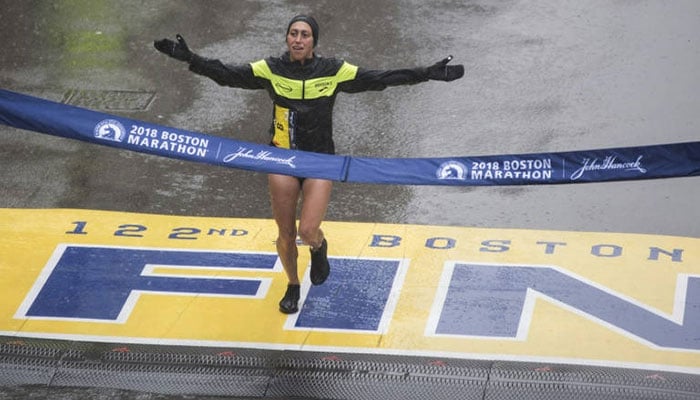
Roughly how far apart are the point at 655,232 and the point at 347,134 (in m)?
3.37

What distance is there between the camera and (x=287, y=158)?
32.3ft

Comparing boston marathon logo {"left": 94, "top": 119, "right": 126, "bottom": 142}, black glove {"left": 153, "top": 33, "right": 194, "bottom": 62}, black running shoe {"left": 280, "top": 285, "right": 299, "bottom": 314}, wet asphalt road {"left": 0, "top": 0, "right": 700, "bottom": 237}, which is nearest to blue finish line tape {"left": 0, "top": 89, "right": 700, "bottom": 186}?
boston marathon logo {"left": 94, "top": 119, "right": 126, "bottom": 142}

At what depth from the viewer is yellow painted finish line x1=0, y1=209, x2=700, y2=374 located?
10266 mm

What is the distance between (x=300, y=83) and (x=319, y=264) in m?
1.42

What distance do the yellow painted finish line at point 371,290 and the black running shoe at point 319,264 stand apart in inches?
12.0

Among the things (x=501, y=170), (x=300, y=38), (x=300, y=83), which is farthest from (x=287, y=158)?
(x=501, y=170)

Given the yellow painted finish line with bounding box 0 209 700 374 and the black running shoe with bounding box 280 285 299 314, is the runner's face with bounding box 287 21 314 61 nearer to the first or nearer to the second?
the black running shoe with bounding box 280 285 299 314

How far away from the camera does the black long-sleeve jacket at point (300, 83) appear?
10109mm

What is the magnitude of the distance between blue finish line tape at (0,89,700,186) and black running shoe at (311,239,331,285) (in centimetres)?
88

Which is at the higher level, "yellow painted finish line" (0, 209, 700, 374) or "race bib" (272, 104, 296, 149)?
"race bib" (272, 104, 296, 149)

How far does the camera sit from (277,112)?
10.2 meters

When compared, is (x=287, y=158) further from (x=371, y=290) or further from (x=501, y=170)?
(x=371, y=290)

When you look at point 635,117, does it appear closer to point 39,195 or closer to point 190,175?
point 190,175

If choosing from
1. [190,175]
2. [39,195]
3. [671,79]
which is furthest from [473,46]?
[39,195]
